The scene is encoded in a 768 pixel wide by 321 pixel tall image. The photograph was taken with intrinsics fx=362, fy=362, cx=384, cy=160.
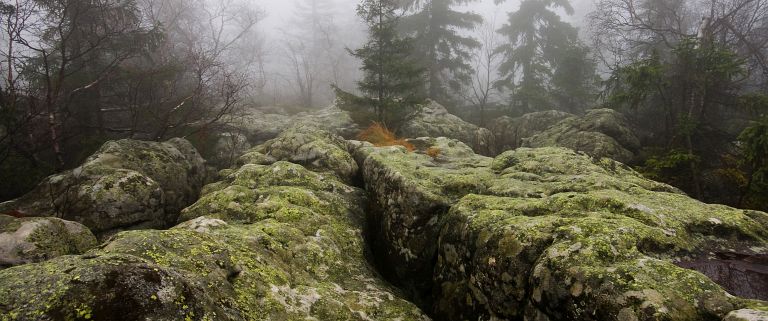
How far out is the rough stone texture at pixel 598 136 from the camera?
16469mm

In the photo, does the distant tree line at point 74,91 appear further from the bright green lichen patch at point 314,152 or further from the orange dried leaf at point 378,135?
the orange dried leaf at point 378,135

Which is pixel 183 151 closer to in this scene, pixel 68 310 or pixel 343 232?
pixel 343 232

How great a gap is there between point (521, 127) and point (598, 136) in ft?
23.3

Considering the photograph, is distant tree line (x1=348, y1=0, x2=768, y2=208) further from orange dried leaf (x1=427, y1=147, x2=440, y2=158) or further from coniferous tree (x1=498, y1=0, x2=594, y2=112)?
orange dried leaf (x1=427, y1=147, x2=440, y2=158)

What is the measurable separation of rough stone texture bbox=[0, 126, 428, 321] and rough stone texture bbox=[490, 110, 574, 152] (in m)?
16.7

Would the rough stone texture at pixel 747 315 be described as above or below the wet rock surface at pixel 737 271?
above

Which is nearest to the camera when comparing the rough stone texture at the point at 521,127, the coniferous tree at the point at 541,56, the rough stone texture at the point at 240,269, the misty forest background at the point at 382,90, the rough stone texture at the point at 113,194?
the rough stone texture at the point at 240,269

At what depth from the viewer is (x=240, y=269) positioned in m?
4.91

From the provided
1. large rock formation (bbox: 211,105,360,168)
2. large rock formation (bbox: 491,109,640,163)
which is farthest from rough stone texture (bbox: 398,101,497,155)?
large rock formation (bbox: 211,105,360,168)

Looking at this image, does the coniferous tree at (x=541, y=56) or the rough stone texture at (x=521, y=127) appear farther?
the coniferous tree at (x=541, y=56)

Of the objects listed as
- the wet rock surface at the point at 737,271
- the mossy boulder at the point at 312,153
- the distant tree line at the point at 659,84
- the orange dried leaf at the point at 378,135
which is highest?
the distant tree line at the point at 659,84

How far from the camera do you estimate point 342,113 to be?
21906 millimetres

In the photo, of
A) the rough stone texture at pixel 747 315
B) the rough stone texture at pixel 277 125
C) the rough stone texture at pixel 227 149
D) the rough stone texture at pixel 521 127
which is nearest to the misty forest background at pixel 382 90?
the rough stone texture at pixel 227 149

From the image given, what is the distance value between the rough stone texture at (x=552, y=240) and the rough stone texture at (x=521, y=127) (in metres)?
14.2
